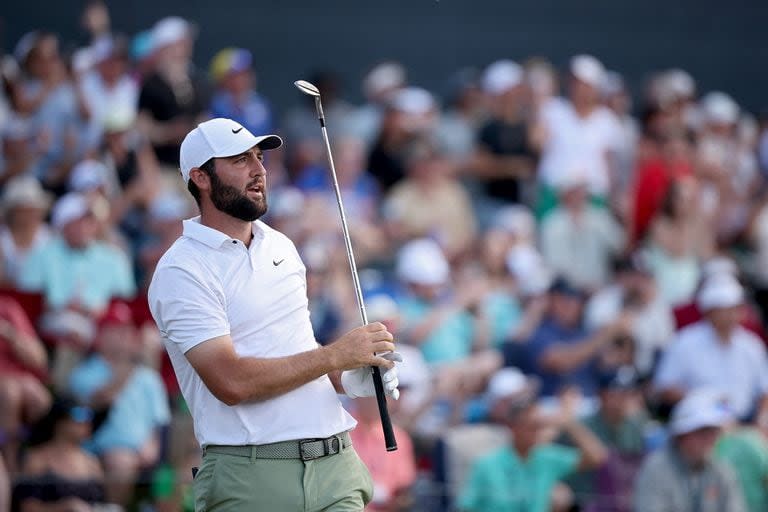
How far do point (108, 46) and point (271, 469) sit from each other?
7.96m

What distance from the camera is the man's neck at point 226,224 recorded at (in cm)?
553

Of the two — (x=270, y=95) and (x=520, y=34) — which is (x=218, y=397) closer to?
(x=270, y=95)

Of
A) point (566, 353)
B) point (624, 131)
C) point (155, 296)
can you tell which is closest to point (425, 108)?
point (624, 131)

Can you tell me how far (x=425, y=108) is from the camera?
516 inches

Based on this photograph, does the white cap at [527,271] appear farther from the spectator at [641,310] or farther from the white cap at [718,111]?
the white cap at [718,111]

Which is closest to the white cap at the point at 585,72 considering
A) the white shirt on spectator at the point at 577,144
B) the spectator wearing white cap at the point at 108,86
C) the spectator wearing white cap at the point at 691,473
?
the white shirt on spectator at the point at 577,144

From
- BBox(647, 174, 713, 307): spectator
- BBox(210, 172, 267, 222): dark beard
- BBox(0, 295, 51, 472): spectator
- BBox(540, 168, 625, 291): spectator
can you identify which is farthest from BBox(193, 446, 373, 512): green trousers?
BBox(647, 174, 713, 307): spectator

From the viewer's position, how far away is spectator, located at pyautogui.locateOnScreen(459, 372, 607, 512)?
30.0ft

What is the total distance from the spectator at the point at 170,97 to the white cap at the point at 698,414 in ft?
14.8

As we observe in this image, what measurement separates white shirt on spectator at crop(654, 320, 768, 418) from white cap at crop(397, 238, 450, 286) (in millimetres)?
1771

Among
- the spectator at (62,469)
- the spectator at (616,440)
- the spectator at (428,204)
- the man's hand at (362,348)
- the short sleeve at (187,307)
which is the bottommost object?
the spectator at (616,440)

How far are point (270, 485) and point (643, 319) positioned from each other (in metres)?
6.87

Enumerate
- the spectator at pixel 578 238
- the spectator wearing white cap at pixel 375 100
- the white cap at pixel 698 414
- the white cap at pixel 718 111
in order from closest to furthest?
the white cap at pixel 698 414 → the spectator at pixel 578 238 → the spectator wearing white cap at pixel 375 100 → the white cap at pixel 718 111

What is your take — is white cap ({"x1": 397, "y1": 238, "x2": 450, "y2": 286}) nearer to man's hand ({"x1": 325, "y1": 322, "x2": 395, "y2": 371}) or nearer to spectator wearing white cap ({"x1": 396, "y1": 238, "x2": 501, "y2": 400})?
spectator wearing white cap ({"x1": 396, "y1": 238, "x2": 501, "y2": 400})
